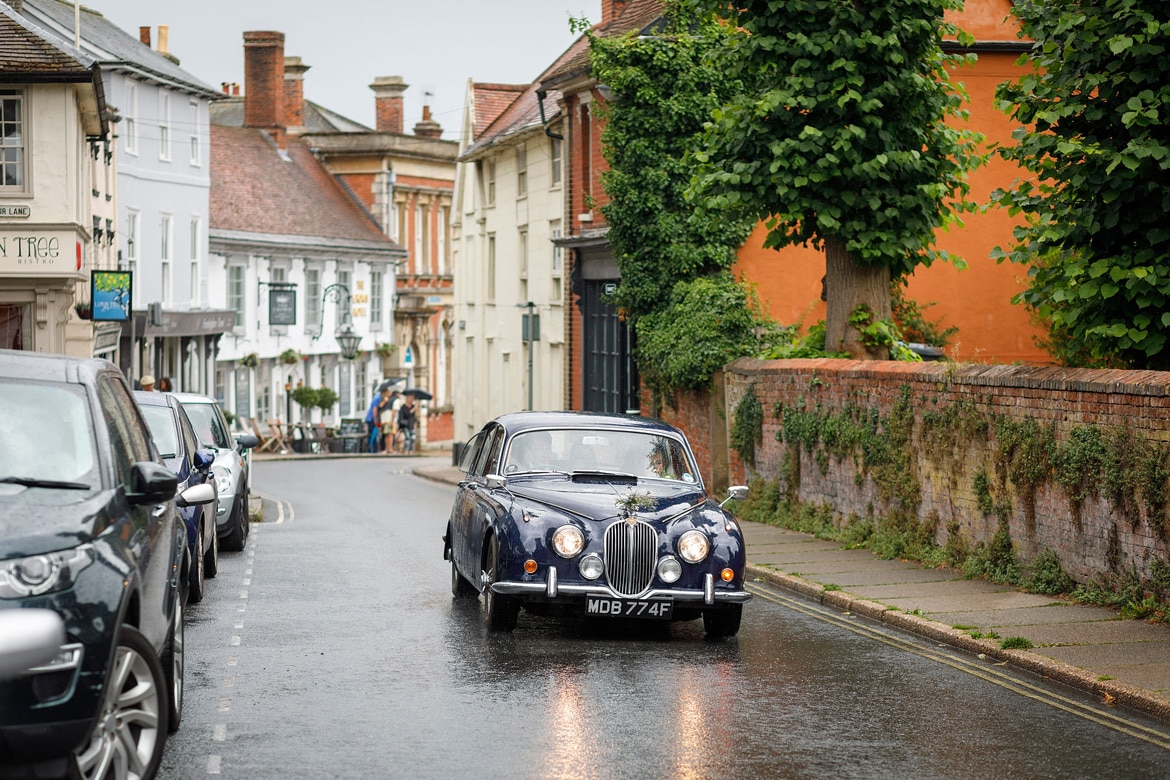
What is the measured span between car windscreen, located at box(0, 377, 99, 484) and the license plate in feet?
16.4

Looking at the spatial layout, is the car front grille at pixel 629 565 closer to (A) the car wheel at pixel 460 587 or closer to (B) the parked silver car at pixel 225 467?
(A) the car wheel at pixel 460 587

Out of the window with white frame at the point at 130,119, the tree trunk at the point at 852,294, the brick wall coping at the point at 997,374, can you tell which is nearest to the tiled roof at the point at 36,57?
the window with white frame at the point at 130,119

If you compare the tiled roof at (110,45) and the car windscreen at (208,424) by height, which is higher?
the tiled roof at (110,45)

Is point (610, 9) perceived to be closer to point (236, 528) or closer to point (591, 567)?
point (236, 528)

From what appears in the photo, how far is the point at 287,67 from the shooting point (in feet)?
230

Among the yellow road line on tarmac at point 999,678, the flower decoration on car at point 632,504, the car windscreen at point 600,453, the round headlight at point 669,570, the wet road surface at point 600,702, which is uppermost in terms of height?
the car windscreen at point 600,453

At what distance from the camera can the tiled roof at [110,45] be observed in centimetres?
4028

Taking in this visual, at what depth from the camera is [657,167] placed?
29.6 m

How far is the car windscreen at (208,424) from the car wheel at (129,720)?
1206 cm

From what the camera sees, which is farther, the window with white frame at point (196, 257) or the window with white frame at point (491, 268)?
the window with white frame at point (196, 257)

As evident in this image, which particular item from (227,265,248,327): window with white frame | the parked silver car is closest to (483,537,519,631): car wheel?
the parked silver car

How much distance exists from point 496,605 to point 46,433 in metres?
5.26

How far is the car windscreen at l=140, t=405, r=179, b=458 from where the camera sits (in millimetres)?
15250

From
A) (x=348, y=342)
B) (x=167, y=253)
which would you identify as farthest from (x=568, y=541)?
(x=348, y=342)
